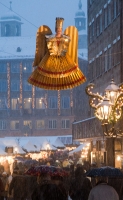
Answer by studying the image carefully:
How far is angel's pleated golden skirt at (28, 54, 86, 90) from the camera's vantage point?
12.4 meters

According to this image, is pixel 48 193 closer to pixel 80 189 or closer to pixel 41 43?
pixel 41 43

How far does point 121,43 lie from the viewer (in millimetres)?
42344

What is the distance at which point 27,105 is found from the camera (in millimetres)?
113062

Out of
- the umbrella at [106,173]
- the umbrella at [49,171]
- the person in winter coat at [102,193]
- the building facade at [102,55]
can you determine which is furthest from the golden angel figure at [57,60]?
the building facade at [102,55]

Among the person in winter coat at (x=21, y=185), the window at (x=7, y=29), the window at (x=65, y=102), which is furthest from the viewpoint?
the window at (x=7, y=29)

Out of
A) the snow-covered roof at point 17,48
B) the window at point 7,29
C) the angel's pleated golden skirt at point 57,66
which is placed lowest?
the angel's pleated golden skirt at point 57,66

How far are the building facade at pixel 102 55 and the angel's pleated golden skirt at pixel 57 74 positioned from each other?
1010 inches

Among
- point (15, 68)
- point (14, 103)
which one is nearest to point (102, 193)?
point (14, 103)

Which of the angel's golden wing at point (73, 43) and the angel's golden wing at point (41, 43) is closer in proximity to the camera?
the angel's golden wing at point (73, 43)

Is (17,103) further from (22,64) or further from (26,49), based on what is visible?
(26,49)

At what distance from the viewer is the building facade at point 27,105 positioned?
4393 inches

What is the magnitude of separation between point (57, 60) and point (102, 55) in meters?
37.5

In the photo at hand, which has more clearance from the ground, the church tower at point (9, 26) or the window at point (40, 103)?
the church tower at point (9, 26)

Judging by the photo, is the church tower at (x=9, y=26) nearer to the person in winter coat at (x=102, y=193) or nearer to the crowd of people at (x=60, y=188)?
the crowd of people at (x=60, y=188)
